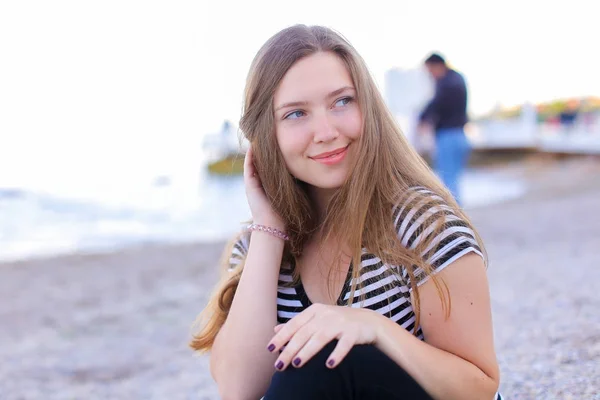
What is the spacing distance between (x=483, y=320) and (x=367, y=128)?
59cm

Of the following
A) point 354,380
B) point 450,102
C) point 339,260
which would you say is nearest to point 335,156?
point 339,260

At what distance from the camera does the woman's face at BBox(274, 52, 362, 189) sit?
1761 mm

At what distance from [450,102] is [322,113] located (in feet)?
15.2

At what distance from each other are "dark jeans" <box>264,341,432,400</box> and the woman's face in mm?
583

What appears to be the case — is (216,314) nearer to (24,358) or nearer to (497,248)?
(24,358)

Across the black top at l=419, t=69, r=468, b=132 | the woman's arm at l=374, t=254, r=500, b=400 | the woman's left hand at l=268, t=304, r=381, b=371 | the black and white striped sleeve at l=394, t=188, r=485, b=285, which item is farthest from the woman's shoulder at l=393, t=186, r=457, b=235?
the black top at l=419, t=69, r=468, b=132

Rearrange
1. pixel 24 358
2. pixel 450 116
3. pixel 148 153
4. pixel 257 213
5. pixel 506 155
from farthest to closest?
pixel 148 153, pixel 506 155, pixel 450 116, pixel 24 358, pixel 257 213

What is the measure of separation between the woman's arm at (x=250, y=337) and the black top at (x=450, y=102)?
4.69 m

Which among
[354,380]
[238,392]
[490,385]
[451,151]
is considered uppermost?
[354,380]

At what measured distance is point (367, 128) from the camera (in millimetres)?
1752

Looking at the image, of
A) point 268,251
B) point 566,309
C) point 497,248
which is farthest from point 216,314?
point 497,248

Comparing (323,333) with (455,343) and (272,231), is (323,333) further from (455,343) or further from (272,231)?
(272,231)

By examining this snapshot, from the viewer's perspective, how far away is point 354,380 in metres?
1.37

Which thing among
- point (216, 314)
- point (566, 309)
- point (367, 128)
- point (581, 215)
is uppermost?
point (367, 128)
